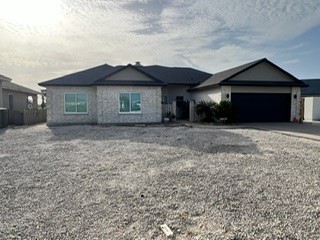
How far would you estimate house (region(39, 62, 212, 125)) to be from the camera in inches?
730

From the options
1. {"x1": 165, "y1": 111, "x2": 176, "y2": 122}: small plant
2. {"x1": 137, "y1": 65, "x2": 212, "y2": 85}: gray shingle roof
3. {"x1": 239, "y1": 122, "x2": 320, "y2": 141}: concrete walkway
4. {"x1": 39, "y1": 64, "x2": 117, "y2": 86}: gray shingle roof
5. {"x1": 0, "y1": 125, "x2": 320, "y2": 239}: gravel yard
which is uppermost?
{"x1": 137, "y1": 65, "x2": 212, "y2": 85}: gray shingle roof

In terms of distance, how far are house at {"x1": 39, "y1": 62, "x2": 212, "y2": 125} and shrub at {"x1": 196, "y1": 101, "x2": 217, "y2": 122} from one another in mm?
3234

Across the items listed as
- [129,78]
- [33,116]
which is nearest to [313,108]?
[129,78]

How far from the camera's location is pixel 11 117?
19.9m

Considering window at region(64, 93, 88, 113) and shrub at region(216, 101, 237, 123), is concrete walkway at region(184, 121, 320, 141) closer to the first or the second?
shrub at region(216, 101, 237, 123)

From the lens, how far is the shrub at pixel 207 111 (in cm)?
1906

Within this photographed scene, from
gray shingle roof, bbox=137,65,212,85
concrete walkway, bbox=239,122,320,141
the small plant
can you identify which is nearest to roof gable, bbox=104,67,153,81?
the small plant

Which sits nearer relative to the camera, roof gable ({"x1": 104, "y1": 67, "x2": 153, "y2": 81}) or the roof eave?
the roof eave

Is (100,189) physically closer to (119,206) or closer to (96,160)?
(119,206)

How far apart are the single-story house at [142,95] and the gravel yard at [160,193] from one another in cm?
1010

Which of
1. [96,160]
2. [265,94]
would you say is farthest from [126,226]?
[265,94]

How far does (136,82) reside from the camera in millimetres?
18688

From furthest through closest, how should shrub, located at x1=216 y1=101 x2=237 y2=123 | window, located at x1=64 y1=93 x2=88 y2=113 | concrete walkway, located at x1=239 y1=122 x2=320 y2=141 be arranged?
window, located at x1=64 y1=93 x2=88 y2=113 < shrub, located at x1=216 y1=101 x2=237 y2=123 < concrete walkway, located at x1=239 y1=122 x2=320 y2=141

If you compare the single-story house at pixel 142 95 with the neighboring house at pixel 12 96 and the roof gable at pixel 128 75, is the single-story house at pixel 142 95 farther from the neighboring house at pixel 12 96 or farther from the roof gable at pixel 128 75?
the neighboring house at pixel 12 96
